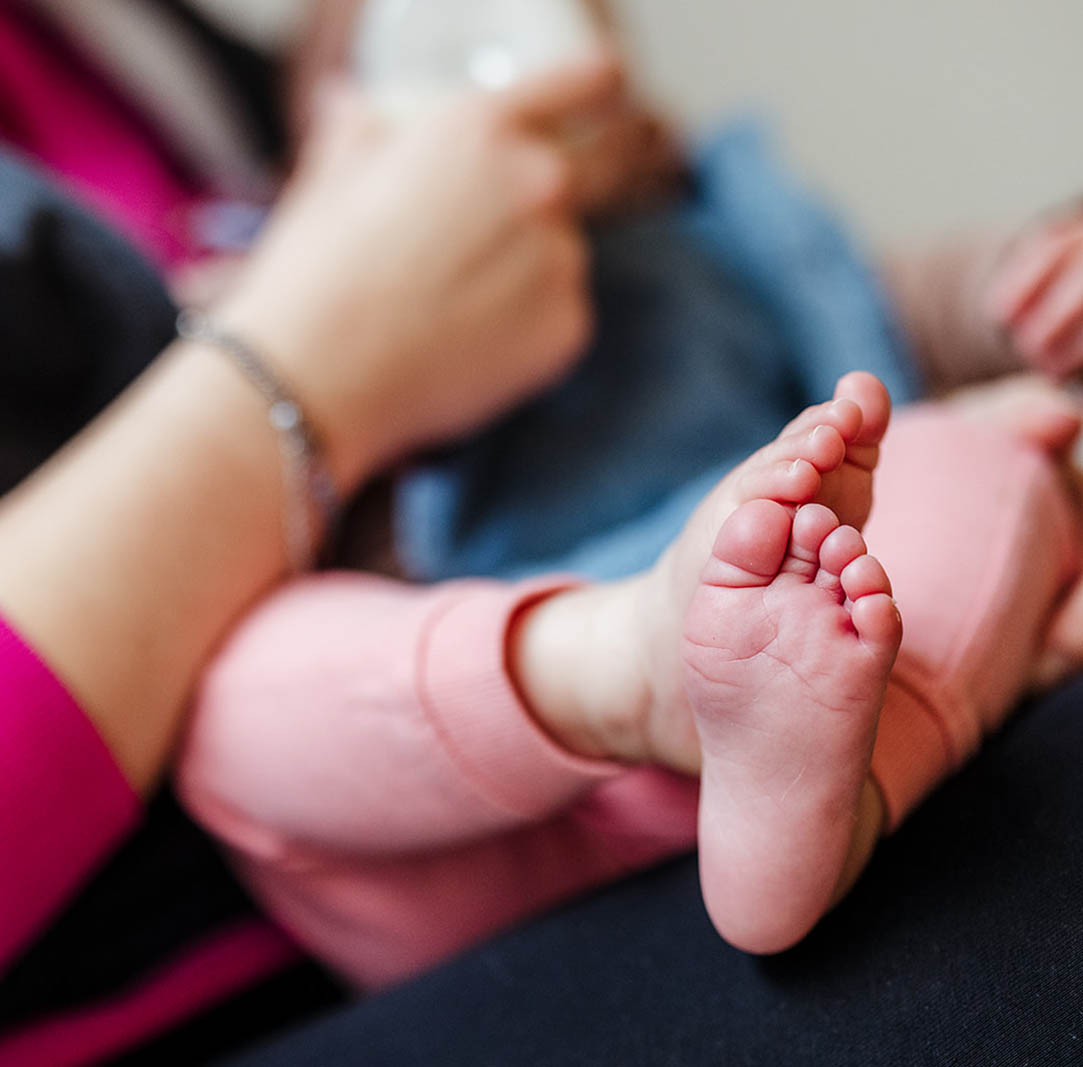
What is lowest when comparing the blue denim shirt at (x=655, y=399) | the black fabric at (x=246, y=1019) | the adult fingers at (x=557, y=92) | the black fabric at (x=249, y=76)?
the black fabric at (x=246, y=1019)

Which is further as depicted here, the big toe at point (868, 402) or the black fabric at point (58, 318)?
the black fabric at point (58, 318)

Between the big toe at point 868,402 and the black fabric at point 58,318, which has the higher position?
the black fabric at point 58,318

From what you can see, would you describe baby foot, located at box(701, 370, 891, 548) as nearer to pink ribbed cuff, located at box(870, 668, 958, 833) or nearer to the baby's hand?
pink ribbed cuff, located at box(870, 668, 958, 833)

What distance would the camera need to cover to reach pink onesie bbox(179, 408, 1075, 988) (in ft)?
1.33

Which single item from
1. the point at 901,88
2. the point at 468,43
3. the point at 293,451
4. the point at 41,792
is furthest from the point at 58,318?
the point at 901,88

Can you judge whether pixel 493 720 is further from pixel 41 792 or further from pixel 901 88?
pixel 901 88

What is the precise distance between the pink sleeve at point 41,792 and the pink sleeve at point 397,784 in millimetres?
61

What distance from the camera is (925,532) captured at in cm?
43

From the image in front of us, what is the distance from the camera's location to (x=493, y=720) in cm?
42

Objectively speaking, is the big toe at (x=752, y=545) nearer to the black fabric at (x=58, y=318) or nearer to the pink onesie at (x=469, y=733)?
the pink onesie at (x=469, y=733)

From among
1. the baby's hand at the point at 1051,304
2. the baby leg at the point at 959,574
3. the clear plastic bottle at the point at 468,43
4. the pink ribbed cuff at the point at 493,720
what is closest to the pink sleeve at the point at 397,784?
the pink ribbed cuff at the point at 493,720

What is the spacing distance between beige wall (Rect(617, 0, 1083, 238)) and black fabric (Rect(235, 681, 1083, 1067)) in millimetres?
799

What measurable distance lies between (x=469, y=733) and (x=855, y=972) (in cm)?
18

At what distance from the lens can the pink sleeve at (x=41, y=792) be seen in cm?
42
